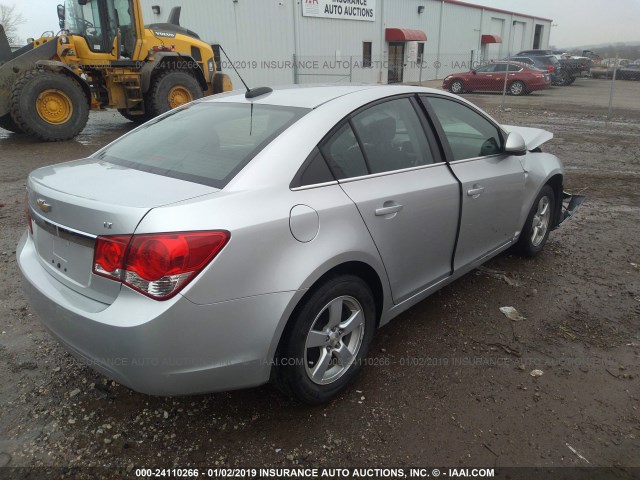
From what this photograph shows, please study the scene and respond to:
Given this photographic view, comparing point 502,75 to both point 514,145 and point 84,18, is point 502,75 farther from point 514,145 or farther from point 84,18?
point 514,145

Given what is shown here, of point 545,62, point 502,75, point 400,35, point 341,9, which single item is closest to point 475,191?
point 502,75

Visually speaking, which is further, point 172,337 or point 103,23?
point 103,23

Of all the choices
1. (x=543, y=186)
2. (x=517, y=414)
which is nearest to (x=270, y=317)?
(x=517, y=414)

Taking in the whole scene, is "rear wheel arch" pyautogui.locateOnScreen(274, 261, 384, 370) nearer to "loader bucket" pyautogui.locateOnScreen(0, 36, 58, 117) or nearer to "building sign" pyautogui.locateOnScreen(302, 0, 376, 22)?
"loader bucket" pyautogui.locateOnScreen(0, 36, 58, 117)

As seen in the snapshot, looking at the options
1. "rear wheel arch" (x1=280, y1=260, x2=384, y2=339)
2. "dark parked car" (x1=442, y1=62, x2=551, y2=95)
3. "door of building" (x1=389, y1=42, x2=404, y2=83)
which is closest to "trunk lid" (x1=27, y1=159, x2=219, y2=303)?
"rear wheel arch" (x1=280, y1=260, x2=384, y2=339)

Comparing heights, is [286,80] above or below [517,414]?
above

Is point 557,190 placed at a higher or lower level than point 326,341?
higher

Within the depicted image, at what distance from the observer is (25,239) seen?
2.69 metres

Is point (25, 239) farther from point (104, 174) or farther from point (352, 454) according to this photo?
point (352, 454)

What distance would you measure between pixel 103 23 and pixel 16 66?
203cm

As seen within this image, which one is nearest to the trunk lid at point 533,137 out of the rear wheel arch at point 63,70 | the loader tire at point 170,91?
the loader tire at point 170,91

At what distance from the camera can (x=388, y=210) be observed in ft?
8.53

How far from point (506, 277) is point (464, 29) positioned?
39015mm

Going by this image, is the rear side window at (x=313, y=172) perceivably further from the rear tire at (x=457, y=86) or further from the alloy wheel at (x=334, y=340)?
the rear tire at (x=457, y=86)
